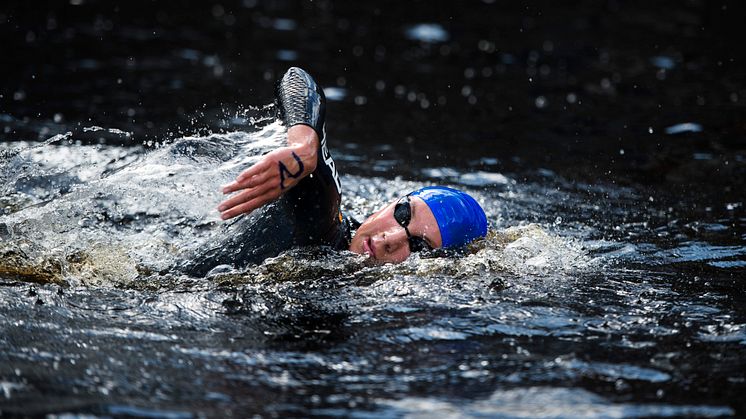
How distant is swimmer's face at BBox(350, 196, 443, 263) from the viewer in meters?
5.55

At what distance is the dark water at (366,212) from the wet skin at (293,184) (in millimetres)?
119

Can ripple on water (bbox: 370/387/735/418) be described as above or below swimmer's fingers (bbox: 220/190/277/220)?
below

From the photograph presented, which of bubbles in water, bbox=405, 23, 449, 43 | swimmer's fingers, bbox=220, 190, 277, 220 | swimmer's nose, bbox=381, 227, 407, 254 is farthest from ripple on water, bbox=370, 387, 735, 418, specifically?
bubbles in water, bbox=405, 23, 449, 43

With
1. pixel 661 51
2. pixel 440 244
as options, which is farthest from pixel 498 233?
pixel 661 51

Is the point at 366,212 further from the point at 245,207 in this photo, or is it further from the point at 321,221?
the point at 245,207

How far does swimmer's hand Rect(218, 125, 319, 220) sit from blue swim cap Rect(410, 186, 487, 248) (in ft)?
3.23

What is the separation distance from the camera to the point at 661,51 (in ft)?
45.9

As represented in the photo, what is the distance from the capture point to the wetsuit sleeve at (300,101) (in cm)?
532

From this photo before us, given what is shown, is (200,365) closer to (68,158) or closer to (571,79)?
(68,158)

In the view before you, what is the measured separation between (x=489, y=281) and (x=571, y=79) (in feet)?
26.1

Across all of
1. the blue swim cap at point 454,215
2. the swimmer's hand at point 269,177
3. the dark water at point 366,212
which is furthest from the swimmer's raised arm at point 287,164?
the blue swim cap at point 454,215

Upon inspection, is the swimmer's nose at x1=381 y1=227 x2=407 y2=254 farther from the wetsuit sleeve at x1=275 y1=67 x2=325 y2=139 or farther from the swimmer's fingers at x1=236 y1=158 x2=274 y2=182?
the swimmer's fingers at x1=236 y1=158 x2=274 y2=182

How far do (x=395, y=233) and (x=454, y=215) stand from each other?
41 cm

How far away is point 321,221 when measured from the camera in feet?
18.2
